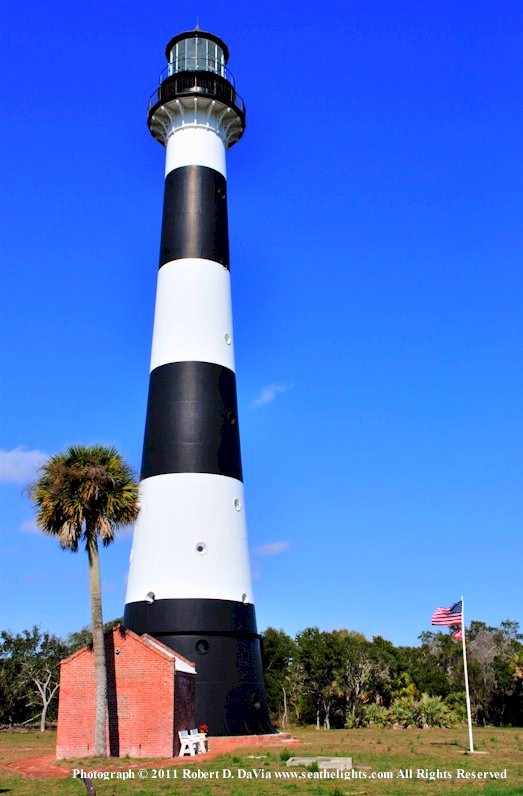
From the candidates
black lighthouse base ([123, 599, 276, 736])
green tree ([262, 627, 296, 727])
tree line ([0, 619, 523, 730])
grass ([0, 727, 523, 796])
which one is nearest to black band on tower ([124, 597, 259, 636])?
black lighthouse base ([123, 599, 276, 736])

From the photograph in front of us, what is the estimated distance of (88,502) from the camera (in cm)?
2197

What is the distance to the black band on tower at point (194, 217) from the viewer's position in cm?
2917

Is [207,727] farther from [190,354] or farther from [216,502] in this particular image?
[190,354]

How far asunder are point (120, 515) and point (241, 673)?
281 inches

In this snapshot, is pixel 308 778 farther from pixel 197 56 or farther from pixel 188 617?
pixel 197 56

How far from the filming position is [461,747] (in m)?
25.0

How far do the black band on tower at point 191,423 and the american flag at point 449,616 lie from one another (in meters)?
8.23

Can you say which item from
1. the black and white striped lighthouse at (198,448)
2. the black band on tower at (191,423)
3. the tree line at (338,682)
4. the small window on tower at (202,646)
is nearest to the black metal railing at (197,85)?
the black and white striped lighthouse at (198,448)

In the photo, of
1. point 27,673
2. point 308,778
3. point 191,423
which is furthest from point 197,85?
point 27,673

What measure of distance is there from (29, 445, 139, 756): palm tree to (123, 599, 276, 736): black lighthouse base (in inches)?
150

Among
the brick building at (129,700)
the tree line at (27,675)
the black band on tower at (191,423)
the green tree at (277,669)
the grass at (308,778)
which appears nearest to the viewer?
the grass at (308,778)

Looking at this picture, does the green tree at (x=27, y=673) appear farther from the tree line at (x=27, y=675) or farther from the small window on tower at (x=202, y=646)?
A: the small window on tower at (x=202, y=646)

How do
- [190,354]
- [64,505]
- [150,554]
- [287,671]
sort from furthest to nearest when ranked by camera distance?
1. [287,671]
2. [190,354]
3. [150,554]
4. [64,505]

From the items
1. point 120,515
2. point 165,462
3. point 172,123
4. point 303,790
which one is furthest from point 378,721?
point 172,123
